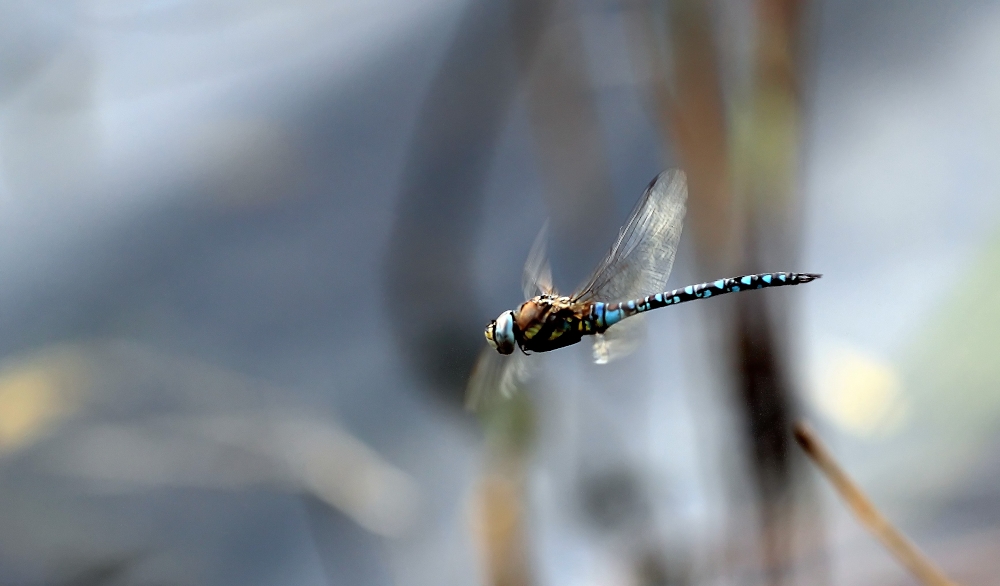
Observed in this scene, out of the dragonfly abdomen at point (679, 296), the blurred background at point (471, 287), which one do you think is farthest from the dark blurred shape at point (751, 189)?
the dragonfly abdomen at point (679, 296)

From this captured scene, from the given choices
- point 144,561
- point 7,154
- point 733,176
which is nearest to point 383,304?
point 144,561

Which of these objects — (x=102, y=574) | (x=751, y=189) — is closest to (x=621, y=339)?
(x=751, y=189)

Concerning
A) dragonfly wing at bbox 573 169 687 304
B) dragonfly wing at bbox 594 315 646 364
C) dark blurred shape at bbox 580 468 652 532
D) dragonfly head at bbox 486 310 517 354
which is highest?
dragonfly wing at bbox 573 169 687 304

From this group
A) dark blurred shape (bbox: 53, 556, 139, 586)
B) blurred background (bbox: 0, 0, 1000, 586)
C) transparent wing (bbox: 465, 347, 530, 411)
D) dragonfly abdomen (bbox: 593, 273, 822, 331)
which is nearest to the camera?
dragonfly abdomen (bbox: 593, 273, 822, 331)

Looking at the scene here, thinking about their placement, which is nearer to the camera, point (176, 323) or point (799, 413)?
point (799, 413)

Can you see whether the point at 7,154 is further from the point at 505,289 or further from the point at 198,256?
the point at 505,289

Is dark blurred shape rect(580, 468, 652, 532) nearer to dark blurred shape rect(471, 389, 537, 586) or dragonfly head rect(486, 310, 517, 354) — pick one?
dark blurred shape rect(471, 389, 537, 586)

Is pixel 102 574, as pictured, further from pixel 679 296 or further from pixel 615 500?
pixel 679 296

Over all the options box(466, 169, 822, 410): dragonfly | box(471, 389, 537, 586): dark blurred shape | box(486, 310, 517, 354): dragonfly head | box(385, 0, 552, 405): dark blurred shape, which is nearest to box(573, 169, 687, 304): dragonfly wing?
box(466, 169, 822, 410): dragonfly
